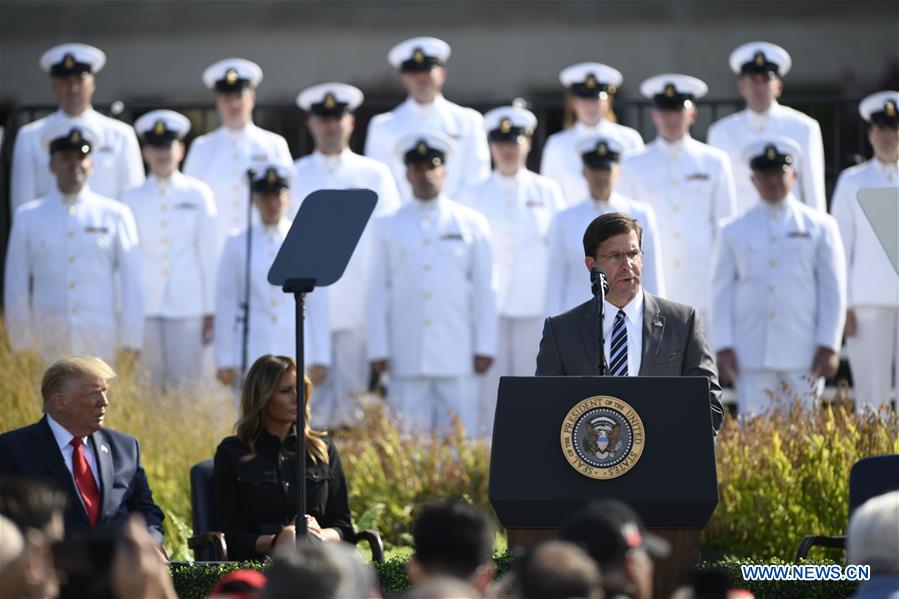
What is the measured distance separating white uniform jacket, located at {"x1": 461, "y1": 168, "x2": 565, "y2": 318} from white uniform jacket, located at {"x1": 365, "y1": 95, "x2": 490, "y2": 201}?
47 cm

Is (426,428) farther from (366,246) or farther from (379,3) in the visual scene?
(379,3)

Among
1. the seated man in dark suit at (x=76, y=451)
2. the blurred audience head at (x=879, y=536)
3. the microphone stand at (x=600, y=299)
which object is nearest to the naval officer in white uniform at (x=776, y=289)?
the seated man in dark suit at (x=76, y=451)

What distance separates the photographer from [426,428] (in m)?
11.3

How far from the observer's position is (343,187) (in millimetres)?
12859

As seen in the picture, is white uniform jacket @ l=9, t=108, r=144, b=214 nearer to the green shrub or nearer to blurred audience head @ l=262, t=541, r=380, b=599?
the green shrub

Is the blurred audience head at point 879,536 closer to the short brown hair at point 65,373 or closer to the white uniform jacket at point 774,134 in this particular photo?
the short brown hair at point 65,373

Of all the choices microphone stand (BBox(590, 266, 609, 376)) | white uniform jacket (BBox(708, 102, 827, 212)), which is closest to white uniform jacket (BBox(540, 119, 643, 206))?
white uniform jacket (BBox(708, 102, 827, 212))

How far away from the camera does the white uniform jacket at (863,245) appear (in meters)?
12.2

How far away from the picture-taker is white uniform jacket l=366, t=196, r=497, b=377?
39.8 feet

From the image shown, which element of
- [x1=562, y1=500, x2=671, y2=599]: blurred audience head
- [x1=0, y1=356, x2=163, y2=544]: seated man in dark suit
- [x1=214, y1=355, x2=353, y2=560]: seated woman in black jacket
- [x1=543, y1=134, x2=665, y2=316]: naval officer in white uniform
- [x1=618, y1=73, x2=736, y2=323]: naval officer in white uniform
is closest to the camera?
[x1=562, y1=500, x2=671, y2=599]: blurred audience head

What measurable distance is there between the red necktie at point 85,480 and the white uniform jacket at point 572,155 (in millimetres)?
5951

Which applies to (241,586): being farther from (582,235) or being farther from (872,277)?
(872,277)

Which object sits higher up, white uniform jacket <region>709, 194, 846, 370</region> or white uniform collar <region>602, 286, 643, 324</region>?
white uniform jacket <region>709, 194, 846, 370</region>

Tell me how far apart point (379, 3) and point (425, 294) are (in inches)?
385
